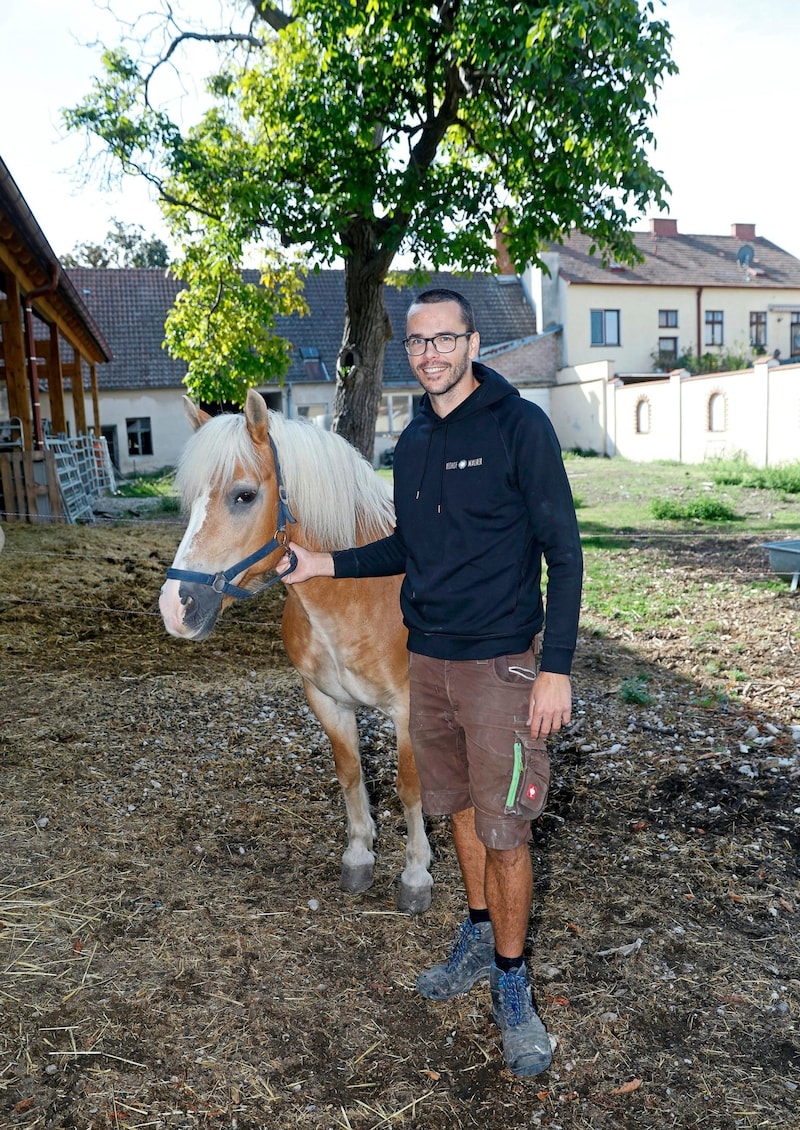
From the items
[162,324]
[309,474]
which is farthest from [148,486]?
[309,474]

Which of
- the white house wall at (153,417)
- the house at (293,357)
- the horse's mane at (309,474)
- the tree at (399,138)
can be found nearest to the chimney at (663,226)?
the house at (293,357)

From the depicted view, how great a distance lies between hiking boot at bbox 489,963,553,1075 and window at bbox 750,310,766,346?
35.4m

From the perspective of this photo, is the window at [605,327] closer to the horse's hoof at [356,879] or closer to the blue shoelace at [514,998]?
the horse's hoof at [356,879]

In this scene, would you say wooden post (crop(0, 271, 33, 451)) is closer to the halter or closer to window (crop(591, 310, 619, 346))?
the halter

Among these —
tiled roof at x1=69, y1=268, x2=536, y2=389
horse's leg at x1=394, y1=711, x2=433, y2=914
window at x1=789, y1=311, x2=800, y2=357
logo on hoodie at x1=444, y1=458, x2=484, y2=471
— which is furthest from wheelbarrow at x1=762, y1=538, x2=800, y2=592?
window at x1=789, y1=311, x2=800, y2=357

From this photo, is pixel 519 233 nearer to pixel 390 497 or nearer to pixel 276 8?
pixel 276 8

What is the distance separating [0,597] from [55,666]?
1.64m

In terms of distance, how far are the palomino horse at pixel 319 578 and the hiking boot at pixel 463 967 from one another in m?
0.40

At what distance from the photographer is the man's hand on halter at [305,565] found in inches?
Answer: 98.4

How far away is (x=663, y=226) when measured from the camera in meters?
34.2

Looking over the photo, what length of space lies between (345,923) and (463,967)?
0.54 meters

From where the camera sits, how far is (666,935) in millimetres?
2678

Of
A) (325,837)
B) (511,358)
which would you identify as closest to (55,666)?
(325,837)

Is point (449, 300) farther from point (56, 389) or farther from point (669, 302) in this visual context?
point (669, 302)
